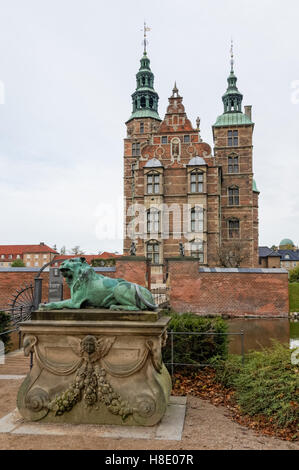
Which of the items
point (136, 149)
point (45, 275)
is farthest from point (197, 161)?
point (45, 275)

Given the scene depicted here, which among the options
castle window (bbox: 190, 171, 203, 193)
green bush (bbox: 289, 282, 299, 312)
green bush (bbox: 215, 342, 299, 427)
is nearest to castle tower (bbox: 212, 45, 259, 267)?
castle window (bbox: 190, 171, 203, 193)

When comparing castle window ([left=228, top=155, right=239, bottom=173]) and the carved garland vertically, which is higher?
castle window ([left=228, top=155, right=239, bottom=173])

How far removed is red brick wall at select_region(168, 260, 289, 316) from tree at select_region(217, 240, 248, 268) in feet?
32.7

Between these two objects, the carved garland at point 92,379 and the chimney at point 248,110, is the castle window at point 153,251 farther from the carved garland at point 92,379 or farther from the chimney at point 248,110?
the carved garland at point 92,379

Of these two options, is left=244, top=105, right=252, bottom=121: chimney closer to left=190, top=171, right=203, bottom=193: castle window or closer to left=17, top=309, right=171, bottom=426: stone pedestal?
left=190, top=171, right=203, bottom=193: castle window

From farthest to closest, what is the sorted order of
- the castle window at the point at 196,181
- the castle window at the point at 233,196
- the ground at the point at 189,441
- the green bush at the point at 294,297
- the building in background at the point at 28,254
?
the building in background at the point at 28,254 → the castle window at the point at 233,196 → the castle window at the point at 196,181 → the green bush at the point at 294,297 → the ground at the point at 189,441

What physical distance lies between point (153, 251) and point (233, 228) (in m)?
8.65

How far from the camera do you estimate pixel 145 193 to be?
33375mm

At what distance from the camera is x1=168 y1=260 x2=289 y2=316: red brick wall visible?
73.8 feet

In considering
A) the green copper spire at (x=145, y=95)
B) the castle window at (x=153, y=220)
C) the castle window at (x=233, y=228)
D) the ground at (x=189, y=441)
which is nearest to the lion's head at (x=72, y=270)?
the ground at (x=189, y=441)

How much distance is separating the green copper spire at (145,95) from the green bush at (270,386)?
127ft

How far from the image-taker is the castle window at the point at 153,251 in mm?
33000

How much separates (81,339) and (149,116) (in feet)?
130
